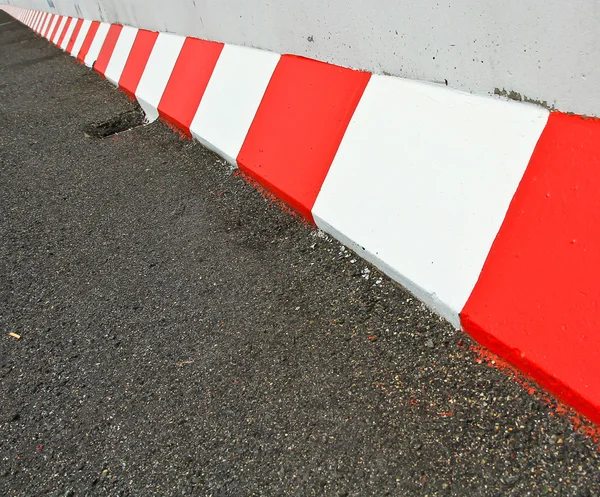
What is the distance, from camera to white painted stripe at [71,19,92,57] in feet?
27.6

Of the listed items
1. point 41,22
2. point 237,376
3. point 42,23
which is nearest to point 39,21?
point 41,22

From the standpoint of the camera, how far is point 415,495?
1288 millimetres

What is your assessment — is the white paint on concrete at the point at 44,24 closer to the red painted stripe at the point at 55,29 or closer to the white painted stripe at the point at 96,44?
the red painted stripe at the point at 55,29

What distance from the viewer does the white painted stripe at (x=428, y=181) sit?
1667 millimetres

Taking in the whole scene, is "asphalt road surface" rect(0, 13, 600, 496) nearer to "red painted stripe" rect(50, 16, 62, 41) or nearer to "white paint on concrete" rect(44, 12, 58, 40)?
"red painted stripe" rect(50, 16, 62, 41)

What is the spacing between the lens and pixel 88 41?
798cm

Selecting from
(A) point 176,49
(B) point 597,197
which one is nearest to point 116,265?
(B) point 597,197

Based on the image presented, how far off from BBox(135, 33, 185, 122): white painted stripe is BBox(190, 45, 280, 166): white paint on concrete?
99 cm

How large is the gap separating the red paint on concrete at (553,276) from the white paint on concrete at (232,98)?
6.12 ft

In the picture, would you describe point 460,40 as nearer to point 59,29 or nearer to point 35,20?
point 59,29

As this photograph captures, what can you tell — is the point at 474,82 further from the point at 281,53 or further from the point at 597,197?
the point at 281,53

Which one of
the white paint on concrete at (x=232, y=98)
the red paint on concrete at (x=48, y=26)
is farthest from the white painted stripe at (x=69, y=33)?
the white paint on concrete at (x=232, y=98)

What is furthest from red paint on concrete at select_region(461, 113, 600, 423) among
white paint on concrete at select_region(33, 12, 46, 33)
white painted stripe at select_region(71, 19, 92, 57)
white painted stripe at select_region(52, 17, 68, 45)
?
white paint on concrete at select_region(33, 12, 46, 33)

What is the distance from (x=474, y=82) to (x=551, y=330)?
884 millimetres
